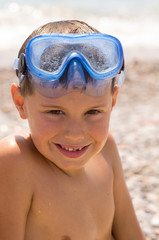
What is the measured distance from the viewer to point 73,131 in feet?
6.93

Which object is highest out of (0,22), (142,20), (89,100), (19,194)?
(89,100)

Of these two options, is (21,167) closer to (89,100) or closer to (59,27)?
(89,100)

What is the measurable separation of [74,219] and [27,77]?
0.83 metres

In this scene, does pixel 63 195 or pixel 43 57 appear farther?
pixel 63 195

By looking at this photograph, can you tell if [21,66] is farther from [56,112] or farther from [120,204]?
[120,204]

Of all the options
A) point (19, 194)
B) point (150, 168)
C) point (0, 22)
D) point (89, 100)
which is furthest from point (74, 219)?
point (0, 22)

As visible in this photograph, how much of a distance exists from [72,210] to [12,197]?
40 centimetres

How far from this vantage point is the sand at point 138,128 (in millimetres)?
3721

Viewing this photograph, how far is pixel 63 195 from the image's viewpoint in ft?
7.79

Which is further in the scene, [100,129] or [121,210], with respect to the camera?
[121,210]

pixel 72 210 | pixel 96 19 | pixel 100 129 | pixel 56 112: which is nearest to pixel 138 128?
pixel 72 210

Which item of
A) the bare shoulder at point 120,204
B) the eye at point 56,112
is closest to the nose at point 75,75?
the eye at point 56,112

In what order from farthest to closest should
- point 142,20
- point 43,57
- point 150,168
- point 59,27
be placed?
point 142,20 < point 150,168 < point 59,27 < point 43,57

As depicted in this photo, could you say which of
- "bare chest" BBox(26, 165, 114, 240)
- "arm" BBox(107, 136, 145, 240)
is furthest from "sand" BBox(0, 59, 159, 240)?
"bare chest" BBox(26, 165, 114, 240)
